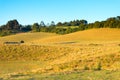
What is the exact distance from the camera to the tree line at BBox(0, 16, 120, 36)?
106 metres

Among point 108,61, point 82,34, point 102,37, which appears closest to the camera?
point 108,61

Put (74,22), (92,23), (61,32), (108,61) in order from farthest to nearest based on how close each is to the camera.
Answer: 1. (74,22)
2. (61,32)
3. (92,23)
4. (108,61)

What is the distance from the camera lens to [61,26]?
15650 cm

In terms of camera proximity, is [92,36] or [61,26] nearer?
[92,36]

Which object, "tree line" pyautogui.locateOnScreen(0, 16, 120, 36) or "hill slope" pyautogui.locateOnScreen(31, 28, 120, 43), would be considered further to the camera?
"tree line" pyautogui.locateOnScreen(0, 16, 120, 36)

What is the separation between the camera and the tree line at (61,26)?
106312 mm

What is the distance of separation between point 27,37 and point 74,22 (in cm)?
4045

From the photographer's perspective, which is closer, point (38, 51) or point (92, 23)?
point (38, 51)

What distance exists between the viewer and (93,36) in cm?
9981

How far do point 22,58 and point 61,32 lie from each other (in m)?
77.5

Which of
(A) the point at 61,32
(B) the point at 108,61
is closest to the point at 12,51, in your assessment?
(B) the point at 108,61

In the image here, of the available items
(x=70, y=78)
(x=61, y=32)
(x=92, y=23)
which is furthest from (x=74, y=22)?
(x=70, y=78)

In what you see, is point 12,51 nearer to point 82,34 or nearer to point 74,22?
point 82,34

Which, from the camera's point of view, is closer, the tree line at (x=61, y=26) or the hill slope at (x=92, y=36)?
the hill slope at (x=92, y=36)
